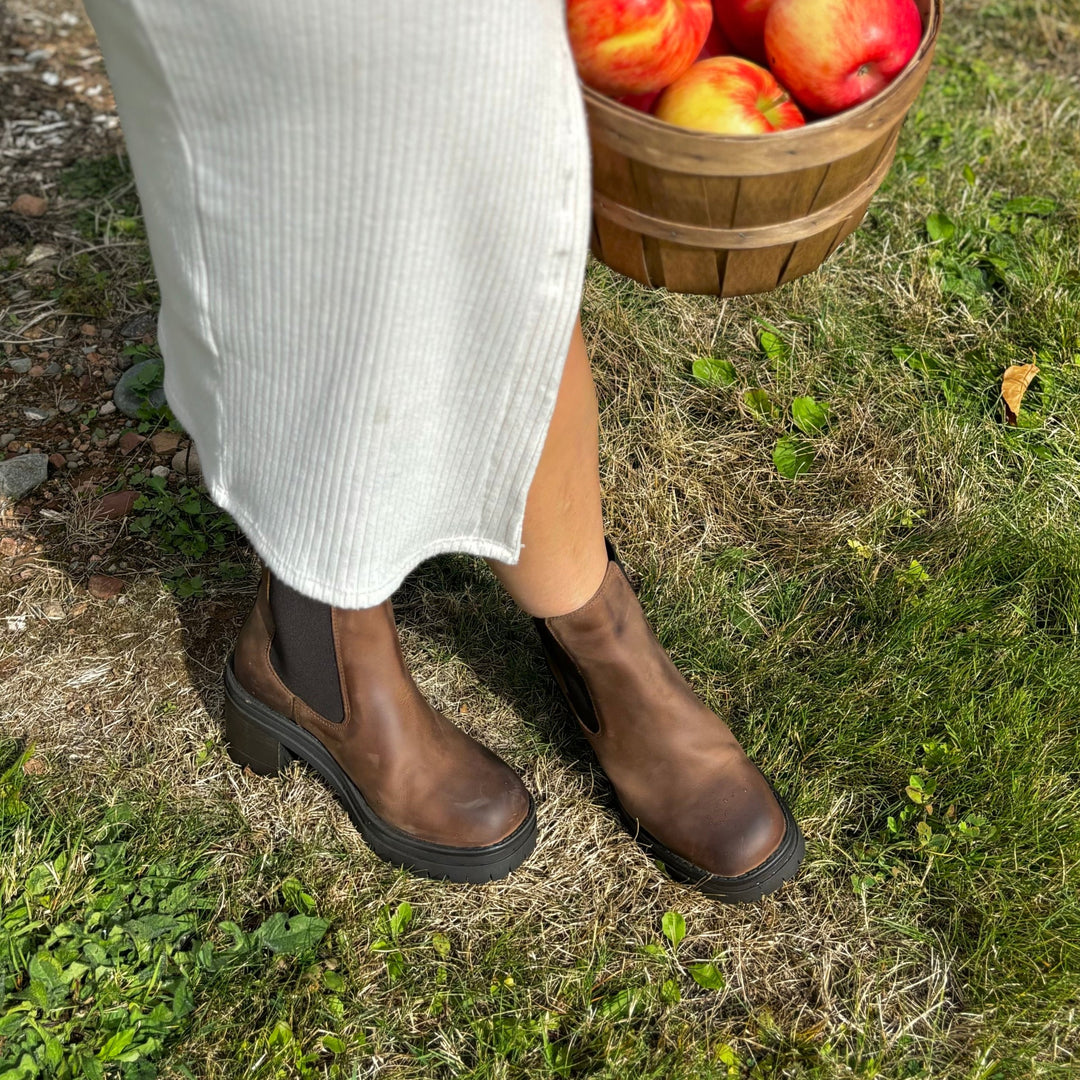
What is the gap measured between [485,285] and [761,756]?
1045 millimetres

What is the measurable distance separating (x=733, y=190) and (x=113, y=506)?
1431 millimetres

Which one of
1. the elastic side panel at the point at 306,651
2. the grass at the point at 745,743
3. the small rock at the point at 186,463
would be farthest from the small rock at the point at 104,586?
the elastic side panel at the point at 306,651

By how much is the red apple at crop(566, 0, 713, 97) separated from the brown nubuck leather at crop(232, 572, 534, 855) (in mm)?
761

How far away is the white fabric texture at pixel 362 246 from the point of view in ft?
2.79

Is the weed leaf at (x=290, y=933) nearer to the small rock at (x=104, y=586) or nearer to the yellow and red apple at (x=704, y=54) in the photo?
the small rock at (x=104, y=586)

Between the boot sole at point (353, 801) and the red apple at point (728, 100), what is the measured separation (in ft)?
3.35

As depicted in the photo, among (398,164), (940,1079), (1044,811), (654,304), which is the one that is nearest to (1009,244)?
(654,304)

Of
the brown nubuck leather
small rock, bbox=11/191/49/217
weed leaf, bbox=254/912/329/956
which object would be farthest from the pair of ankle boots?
small rock, bbox=11/191/49/217

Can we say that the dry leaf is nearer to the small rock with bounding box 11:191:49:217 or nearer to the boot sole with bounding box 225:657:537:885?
the boot sole with bounding box 225:657:537:885

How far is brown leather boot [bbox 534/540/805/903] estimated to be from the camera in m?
1.51

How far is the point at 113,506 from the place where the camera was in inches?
79.6

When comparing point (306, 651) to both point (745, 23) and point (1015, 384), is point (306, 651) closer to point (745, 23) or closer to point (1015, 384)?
point (745, 23)

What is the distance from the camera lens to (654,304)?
2328 millimetres

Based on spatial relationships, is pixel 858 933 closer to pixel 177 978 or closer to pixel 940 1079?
pixel 940 1079
